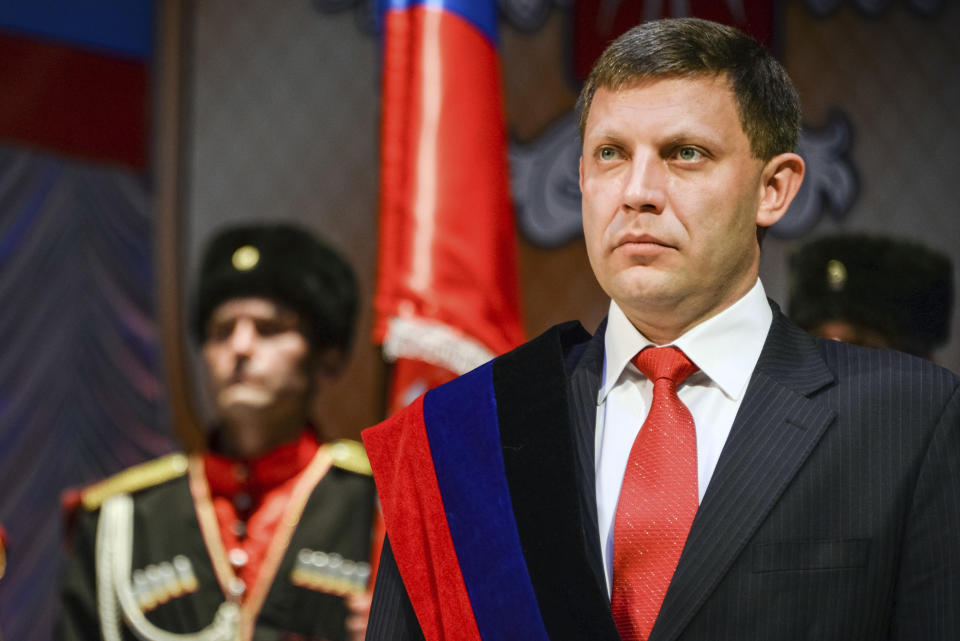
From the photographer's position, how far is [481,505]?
1.03 metres

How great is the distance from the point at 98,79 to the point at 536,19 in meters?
1.10

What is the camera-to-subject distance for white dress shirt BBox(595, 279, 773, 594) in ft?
3.48

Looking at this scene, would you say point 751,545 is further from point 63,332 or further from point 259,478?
point 63,332

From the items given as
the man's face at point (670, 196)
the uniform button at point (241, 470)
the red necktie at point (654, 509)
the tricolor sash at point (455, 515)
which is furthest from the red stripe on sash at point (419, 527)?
the uniform button at point (241, 470)

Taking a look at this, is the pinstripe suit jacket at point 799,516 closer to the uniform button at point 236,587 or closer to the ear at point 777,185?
the ear at point 777,185

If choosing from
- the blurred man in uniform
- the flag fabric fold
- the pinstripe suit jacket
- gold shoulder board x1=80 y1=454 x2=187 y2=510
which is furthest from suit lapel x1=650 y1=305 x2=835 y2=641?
gold shoulder board x1=80 y1=454 x2=187 y2=510

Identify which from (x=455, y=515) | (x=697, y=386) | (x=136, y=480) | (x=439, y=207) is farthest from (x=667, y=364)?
(x=136, y=480)

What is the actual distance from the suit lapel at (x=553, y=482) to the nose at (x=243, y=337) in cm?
114

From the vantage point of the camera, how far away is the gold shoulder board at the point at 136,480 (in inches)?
85.5

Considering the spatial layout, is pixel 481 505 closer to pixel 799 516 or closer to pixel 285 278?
pixel 799 516

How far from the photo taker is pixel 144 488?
2.20 metres

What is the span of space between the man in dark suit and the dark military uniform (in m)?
1.03

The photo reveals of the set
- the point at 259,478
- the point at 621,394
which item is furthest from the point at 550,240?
the point at 621,394

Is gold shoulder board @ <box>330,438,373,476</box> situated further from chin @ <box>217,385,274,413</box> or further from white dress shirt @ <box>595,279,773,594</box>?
white dress shirt @ <box>595,279,773,594</box>
